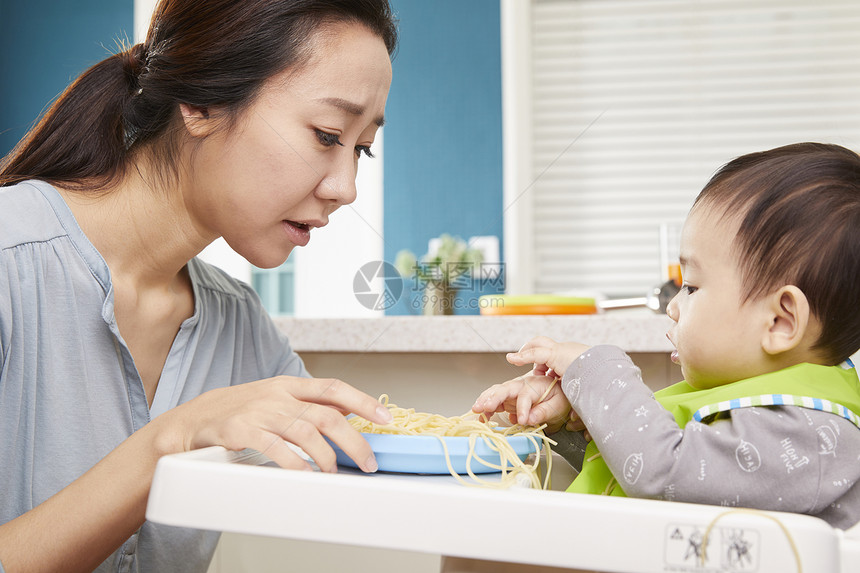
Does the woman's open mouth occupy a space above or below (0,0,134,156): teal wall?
below

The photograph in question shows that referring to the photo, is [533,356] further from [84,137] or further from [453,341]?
[84,137]

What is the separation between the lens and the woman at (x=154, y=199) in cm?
74

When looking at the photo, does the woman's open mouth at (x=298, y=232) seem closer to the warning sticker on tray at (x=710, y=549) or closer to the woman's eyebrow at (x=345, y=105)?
the woman's eyebrow at (x=345, y=105)

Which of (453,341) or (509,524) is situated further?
(453,341)

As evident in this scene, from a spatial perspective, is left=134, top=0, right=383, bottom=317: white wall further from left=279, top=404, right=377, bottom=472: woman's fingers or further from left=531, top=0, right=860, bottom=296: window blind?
left=531, top=0, right=860, bottom=296: window blind

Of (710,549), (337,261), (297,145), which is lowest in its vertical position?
(710,549)

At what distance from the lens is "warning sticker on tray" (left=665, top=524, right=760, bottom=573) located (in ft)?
1.13

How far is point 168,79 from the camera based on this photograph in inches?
31.3

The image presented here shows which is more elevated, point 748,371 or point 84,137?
point 84,137

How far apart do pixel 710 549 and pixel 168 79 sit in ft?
2.34

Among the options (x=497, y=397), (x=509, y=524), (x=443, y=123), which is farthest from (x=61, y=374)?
(x=443, y=123)

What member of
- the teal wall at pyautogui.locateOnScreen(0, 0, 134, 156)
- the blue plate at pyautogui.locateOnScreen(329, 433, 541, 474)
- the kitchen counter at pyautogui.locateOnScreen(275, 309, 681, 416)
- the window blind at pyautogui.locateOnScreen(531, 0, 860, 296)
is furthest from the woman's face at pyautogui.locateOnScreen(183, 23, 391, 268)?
the teal wall at pyautogui.locateOnScreen(0, 0, 134, 156)

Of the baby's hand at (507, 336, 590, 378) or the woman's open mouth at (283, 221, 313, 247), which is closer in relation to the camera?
the baby's hand at (507, 336, 590, 378)

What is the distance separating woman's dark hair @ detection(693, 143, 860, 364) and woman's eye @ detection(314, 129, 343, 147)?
391 millimetres
